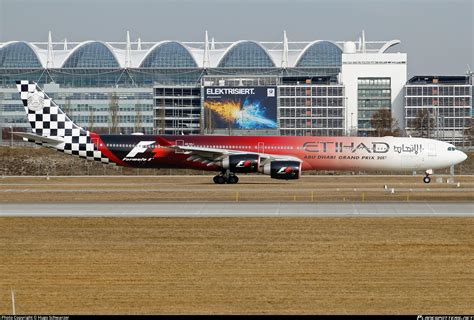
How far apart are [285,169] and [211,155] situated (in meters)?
5.41

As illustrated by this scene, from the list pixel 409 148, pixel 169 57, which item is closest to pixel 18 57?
pixel 169 57

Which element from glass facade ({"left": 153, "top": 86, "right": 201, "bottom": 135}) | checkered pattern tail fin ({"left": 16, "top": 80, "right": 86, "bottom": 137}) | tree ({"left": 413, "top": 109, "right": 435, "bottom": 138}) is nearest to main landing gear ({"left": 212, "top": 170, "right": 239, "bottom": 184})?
checkered pattern tail fin ({"left": 16, "top": 80, "right": 86, "bottom": 137})

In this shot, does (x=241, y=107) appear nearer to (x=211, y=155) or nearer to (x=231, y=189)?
(x=211, y=155)

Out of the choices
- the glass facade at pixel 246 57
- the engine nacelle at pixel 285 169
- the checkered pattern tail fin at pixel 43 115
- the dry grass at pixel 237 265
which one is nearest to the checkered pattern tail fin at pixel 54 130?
the checkered pattern tail fin at pixel 43 115

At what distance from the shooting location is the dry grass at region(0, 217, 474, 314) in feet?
67.4

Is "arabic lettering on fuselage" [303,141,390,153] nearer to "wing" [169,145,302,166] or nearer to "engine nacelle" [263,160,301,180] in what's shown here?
"wing" [169,145,302,166]

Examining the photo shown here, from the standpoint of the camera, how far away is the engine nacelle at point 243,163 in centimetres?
5778

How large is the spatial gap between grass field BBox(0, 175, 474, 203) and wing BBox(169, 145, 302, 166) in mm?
1566

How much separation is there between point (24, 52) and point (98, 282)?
7164 inches

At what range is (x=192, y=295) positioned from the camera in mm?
21344

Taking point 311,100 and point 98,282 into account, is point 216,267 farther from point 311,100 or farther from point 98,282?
point 311,100

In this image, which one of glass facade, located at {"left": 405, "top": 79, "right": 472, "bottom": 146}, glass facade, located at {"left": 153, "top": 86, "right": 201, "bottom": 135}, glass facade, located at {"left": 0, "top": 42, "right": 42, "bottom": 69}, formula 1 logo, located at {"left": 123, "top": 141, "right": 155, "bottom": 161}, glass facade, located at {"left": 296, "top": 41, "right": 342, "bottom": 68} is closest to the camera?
formula 1 logo, located at {"left": 123, "top": 141, "right": 155, "bottom": 161}

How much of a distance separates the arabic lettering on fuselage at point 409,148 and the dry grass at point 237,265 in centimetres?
2558

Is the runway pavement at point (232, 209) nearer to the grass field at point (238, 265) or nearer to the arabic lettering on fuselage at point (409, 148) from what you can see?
the grass field at point (238, 265)
